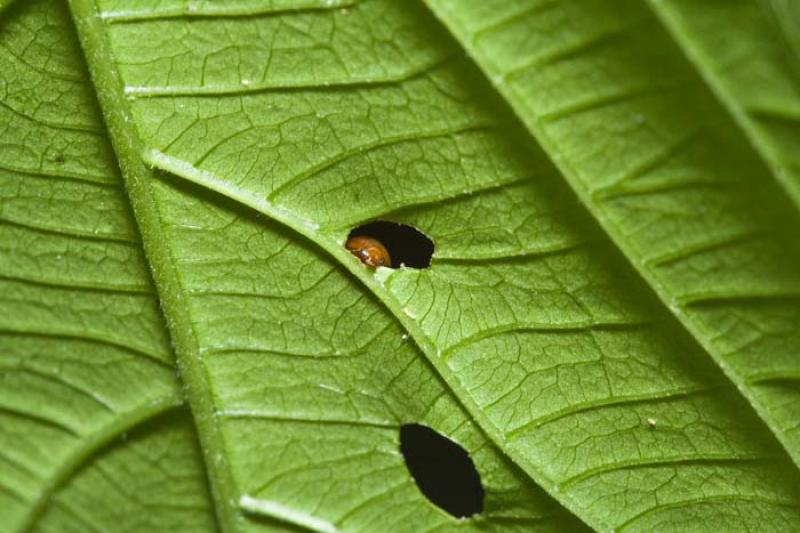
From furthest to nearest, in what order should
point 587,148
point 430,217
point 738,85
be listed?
point 430,217
point 587,148
point 738,85

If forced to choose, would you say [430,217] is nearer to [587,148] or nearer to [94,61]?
[587,148]

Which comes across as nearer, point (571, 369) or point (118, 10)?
point (118, 10)

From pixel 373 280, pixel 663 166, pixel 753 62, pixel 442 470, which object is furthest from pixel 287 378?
pixel 753 62

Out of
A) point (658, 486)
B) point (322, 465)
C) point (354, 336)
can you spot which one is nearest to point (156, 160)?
point (354, 336)

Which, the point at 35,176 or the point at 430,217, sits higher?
the point at 35,176

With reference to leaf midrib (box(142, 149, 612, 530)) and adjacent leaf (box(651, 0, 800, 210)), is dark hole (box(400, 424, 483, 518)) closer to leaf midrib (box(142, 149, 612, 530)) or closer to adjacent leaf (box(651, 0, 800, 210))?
leaf midrib (box(142, 149, 612, 530))

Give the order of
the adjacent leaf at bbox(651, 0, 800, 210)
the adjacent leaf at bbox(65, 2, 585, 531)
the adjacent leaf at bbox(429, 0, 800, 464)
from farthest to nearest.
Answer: the adjacent leaf at bbox(65, 2, 585, 531) → the adjacent leaf at bbox(429, 0, 800, 464) → the adjacent leaf at bbox(651, 0, 800, 210)

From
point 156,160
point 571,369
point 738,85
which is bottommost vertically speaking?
point 571,369

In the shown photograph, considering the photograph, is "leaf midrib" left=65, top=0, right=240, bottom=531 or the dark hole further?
the dark hole

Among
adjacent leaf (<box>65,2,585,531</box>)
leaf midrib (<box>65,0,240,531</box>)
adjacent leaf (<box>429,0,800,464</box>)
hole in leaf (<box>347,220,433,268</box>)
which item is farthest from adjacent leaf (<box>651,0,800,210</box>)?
leaf midrib (<box>65,0,240,531</box>)

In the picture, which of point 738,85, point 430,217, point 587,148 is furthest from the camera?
point 430,217
